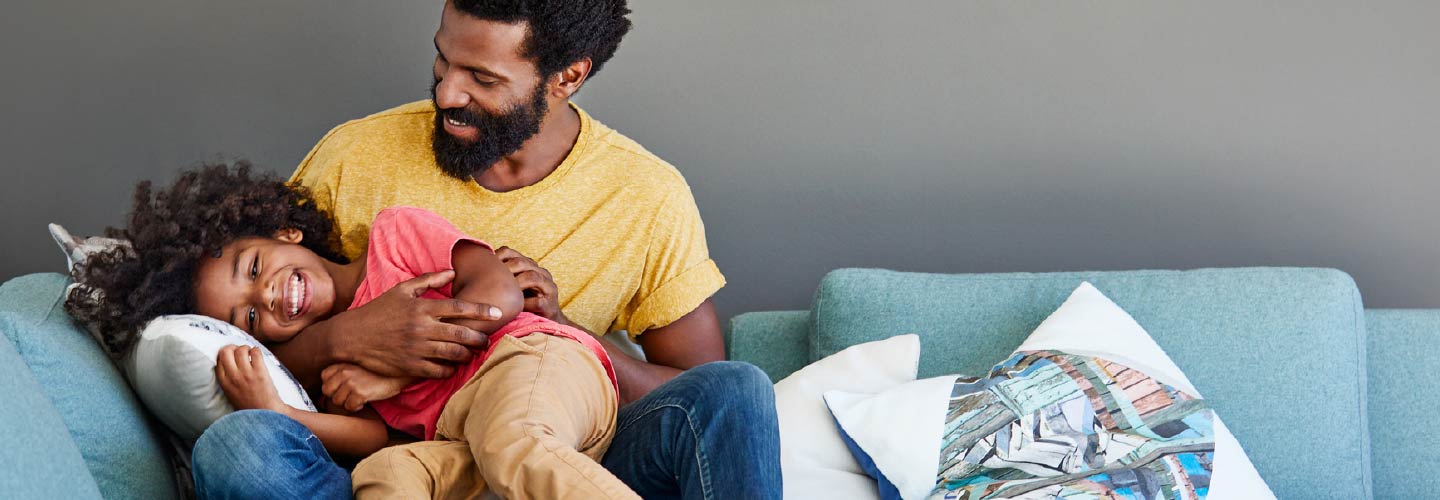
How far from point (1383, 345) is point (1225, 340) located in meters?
Result: 0.31

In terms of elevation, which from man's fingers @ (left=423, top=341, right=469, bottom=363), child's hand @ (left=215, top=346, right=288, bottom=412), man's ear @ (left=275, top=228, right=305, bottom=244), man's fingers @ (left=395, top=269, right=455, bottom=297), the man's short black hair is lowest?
child's hand @ (left=215, top=346, right=288, bottom=412)

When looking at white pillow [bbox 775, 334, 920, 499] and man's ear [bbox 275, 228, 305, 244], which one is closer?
white pillow [bbox 775, 334, 920, 499]

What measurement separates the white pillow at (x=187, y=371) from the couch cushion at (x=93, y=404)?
0.04 metres

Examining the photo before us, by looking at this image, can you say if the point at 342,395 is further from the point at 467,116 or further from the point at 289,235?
the point at 467,116

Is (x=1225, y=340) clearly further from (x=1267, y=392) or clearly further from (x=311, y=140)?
(x=311, y=140)

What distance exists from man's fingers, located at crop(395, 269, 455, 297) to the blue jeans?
0.97 ft

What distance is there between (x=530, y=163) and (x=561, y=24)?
25 cm

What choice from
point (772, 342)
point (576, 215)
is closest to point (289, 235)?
point (576, 215)

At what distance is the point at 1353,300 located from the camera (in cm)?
209

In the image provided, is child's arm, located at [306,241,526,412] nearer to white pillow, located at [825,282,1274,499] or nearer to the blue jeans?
the blue jeans

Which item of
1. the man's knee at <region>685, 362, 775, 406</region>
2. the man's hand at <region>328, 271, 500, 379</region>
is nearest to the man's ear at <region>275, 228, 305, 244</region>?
the man's hand at <region>328, 271, 500, 379</region>

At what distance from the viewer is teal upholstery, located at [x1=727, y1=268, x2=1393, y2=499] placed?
1.99 meters

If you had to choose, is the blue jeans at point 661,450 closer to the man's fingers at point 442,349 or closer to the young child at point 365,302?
the young child at point 365,302

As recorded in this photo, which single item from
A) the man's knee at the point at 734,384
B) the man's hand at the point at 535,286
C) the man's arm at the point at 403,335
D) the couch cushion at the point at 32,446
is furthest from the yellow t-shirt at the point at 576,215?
the couch cushion at the point at 32,446
